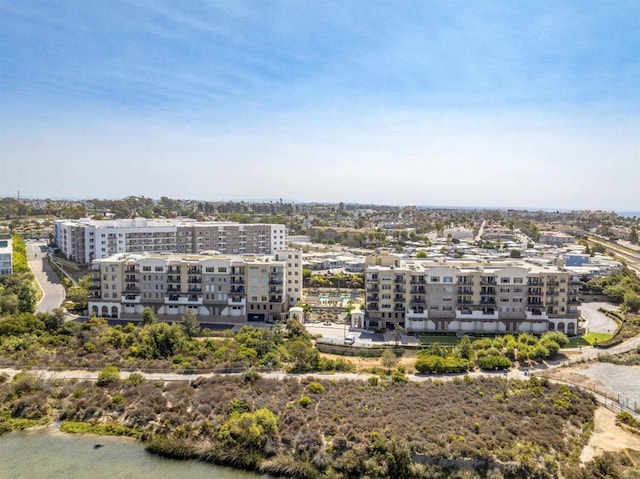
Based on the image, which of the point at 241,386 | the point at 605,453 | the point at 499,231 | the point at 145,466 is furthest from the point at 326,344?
the point at 499,231

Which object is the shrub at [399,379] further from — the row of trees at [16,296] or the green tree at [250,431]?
the row of trees at [16,296]

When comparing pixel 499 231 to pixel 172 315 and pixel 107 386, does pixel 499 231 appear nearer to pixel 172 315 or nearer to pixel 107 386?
pixel 172 315

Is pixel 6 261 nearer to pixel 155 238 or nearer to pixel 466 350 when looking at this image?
pixel 155 238

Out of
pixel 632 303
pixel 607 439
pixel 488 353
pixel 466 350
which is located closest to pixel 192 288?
pixel 466 350

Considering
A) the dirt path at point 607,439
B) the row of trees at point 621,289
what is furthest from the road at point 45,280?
the row of trees at point 621,289

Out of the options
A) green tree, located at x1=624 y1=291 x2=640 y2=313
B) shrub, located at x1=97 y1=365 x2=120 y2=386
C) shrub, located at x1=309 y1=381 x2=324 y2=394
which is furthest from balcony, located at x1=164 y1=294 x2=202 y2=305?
green tree, located at x1=624 y1=291 x2=640 y2=313

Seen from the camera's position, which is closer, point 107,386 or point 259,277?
point 107,386

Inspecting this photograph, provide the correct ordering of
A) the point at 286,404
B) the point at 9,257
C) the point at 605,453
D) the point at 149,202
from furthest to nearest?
the point at 149,202 < the point at 9,257 < the point at 286,404 < the point at 605,453
